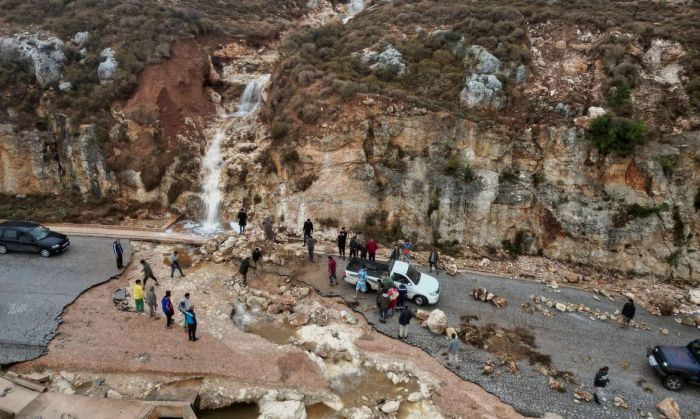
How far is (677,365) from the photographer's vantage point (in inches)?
542

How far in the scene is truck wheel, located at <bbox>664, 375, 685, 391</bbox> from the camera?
13.7 m

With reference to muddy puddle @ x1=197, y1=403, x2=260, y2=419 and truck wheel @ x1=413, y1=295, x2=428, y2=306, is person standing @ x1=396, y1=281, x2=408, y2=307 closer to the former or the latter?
truck wheel @ x1=413, y1=295, x2=428, y2=306

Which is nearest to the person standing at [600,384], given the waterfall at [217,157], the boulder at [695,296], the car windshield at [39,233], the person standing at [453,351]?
the person standing at [453,351]

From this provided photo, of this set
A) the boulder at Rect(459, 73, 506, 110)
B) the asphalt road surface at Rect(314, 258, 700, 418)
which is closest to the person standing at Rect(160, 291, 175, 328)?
the asphalt road surface at Rect(314, 258, 700, 418)

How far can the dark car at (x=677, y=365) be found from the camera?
538 inches

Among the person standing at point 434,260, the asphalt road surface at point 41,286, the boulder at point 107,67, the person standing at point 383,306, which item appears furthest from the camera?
the boulder at point 107,67

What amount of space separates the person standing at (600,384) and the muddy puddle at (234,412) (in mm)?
10729

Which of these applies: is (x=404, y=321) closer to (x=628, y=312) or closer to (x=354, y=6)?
(x=628, y=312)

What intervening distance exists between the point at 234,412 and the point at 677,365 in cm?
1469

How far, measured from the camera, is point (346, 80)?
86.7ft

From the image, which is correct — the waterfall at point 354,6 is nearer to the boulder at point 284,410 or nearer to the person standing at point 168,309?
the person standing at point 168,309

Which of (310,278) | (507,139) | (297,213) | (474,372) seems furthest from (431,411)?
(507,139)

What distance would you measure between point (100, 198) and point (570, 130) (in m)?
28.7

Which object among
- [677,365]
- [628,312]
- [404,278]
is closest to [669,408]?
[677,365]
